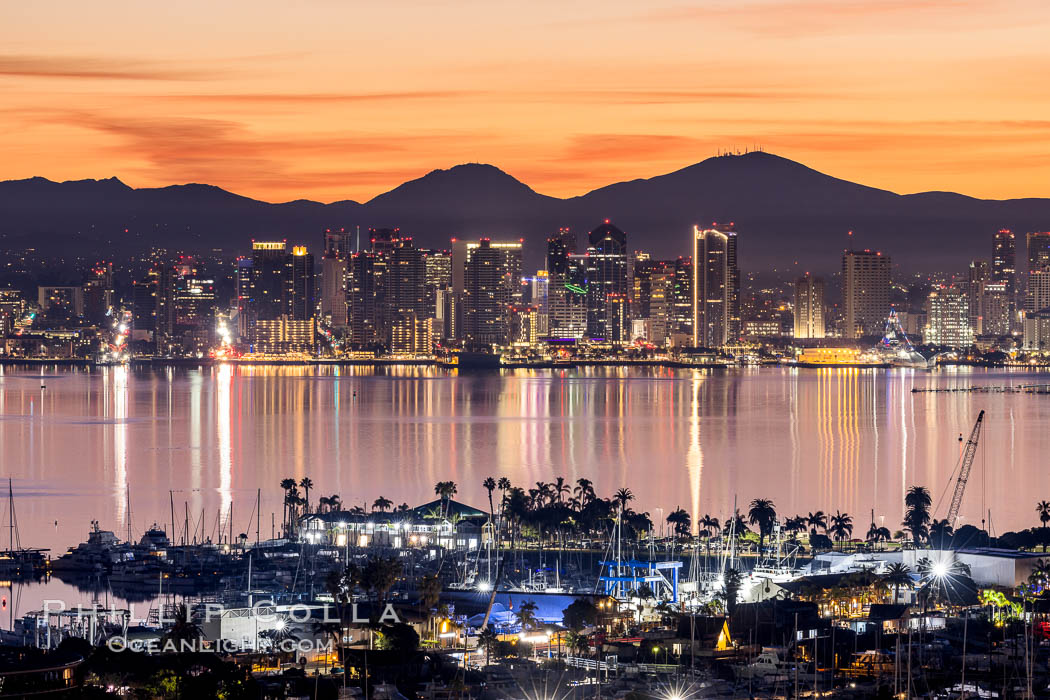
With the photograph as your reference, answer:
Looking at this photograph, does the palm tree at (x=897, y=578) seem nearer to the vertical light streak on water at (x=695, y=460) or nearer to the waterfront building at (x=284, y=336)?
the vertical light streak on water at (x=695, y=460)

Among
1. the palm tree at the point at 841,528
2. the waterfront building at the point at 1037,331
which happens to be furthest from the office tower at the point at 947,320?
the palm tree at the point at 841,528

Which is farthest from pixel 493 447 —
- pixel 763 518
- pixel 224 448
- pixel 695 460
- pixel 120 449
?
pixel 763 518

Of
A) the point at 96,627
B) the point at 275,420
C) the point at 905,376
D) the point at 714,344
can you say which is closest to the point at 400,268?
the point at 714,344

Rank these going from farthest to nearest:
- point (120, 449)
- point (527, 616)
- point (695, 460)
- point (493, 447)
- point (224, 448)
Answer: point (224, 448) → point (120, 449) → point (493, 447) → point (695, 460) → point (527, 616)

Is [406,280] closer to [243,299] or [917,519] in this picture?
[243,299]

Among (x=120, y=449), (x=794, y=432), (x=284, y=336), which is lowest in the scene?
(x=120, y=449)

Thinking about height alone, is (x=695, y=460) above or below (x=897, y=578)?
below
